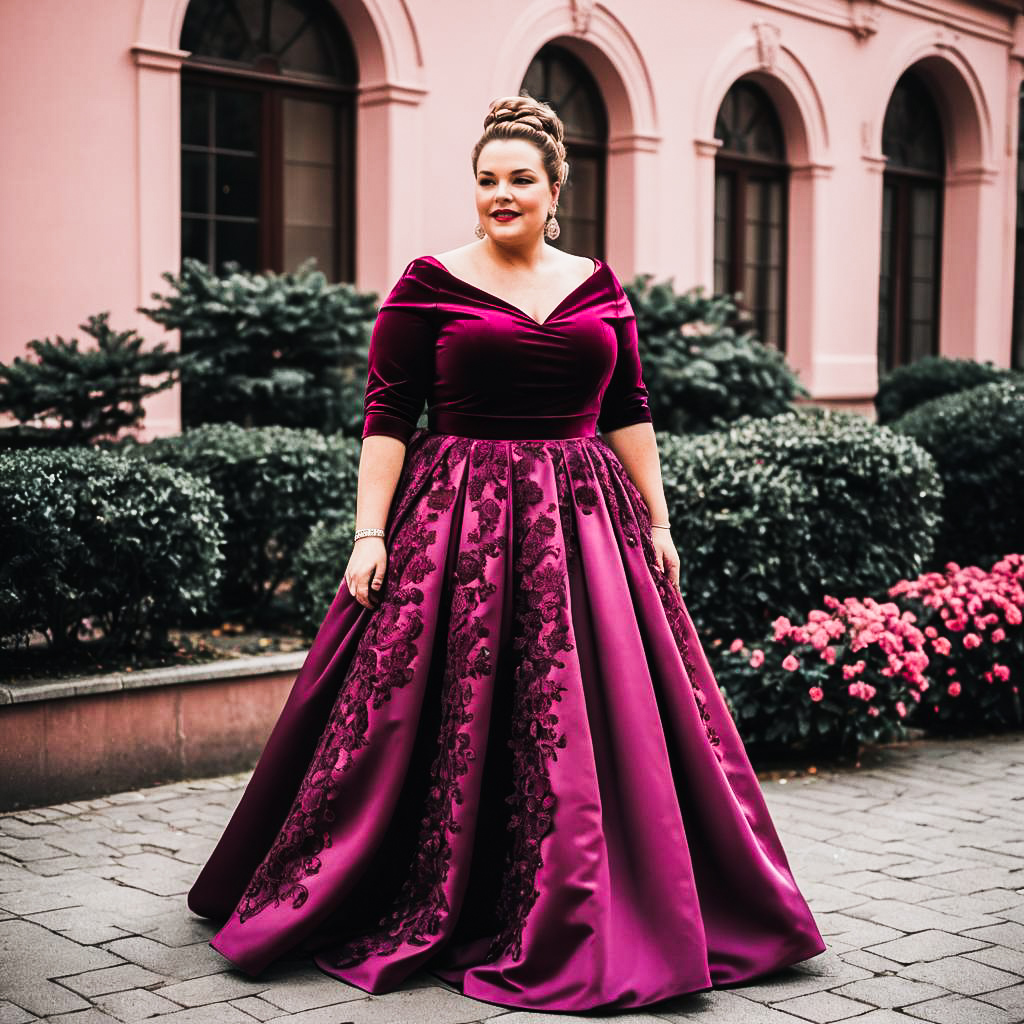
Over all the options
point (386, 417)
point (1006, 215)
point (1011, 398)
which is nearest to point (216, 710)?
point (386, 417)

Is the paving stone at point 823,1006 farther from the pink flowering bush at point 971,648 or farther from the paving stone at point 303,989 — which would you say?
the pink flowering bush at point 971,648

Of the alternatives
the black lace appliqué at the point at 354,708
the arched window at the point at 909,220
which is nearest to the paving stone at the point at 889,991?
the black lace appliqué at the point at 354,708

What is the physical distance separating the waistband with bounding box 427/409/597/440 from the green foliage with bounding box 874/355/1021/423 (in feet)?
28.5

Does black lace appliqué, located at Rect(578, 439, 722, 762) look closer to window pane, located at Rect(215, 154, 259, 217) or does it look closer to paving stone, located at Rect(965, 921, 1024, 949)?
paving stone, located at Rect(965, 921, 1024, 949)

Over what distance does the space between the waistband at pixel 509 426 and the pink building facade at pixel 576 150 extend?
4258 mm

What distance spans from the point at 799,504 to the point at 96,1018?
11.3 ft

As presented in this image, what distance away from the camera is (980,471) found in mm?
7340

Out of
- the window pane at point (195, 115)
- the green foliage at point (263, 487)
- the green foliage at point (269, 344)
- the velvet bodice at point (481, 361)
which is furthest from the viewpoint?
the window pane at point (195, 115)

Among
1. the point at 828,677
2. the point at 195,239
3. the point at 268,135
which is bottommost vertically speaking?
the point at 828,677

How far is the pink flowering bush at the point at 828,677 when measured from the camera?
17.7 ft

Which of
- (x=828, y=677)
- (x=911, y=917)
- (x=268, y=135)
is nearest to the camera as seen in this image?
(x=911, y=917)

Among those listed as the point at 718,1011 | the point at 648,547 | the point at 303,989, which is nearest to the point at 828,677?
the point at 648,547

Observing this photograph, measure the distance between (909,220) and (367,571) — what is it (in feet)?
38.3

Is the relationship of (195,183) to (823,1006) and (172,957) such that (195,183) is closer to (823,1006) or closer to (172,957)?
(172,957)
